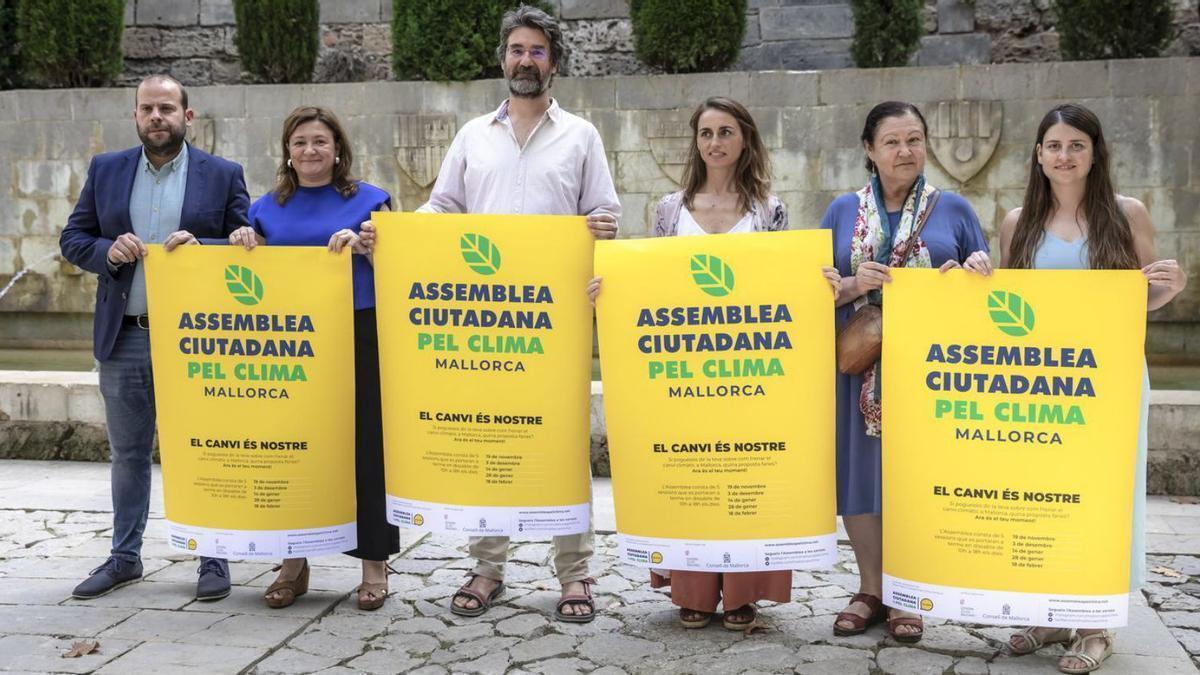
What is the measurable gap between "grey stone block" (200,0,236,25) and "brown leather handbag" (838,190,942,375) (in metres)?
10.6

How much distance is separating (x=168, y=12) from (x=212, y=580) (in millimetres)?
9993

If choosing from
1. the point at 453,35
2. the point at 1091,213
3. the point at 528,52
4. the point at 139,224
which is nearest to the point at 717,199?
the point at 528,52

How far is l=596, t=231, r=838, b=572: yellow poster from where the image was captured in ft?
11.3

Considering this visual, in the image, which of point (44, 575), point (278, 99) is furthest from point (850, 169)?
point (44, 575)

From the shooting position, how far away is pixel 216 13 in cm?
1239

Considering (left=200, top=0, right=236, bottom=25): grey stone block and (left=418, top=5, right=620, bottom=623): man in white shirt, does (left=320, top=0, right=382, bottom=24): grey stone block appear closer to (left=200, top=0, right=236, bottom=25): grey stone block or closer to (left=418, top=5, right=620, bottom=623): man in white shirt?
(left=200, top=0, right=236, bottom=25): grey stone block

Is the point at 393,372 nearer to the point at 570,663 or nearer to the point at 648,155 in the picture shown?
the point at 570,663

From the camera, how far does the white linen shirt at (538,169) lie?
394 cm

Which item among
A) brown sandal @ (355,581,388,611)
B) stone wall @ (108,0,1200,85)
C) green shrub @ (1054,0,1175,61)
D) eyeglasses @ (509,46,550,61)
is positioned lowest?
brown sandal @ (355,581,388,611)

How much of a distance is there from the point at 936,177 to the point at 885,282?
6.35m

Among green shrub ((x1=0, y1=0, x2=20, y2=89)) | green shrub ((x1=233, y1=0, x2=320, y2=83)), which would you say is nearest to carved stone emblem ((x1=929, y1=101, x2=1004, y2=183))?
green shrub ((x1=233, y1=0, x2=320, y2=83))

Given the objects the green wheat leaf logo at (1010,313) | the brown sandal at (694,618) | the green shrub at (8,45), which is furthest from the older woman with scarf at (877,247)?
the green shrub at (8,45)

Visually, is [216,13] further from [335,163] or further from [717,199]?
[717,199]

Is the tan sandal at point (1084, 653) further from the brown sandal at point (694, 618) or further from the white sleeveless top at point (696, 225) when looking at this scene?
the white sleeveless top at point (696, 225)
